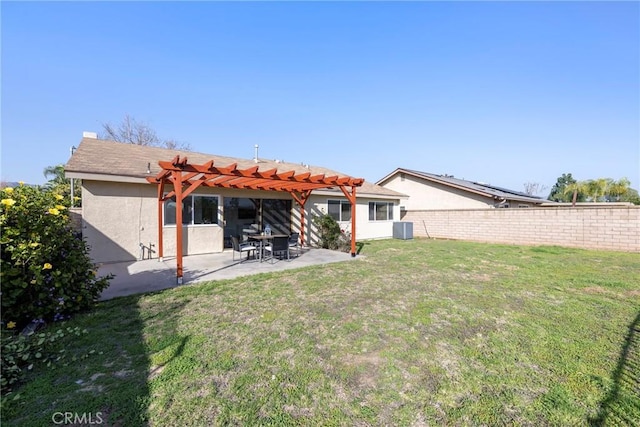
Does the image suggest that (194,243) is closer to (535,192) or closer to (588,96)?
(588,96)

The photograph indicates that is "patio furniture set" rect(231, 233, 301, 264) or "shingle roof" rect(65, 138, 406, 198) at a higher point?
"shingle roof" rect(65, 138, 406, 198)

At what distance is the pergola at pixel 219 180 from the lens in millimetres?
6305

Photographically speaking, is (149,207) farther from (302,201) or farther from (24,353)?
(24,353)

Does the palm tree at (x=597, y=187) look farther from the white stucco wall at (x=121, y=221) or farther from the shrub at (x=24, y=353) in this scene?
the shrub at (x=24, y=353)

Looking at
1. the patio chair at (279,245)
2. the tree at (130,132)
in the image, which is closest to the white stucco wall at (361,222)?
the patio chair at (279,245)

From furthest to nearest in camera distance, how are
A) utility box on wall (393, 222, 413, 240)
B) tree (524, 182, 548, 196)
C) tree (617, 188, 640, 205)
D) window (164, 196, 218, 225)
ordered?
tree (524, 182, 548, 196)
tree (617, 188, 640, 205)
utility box on wall (393, 222, 413, 240)
window (164, 196, 218, 225)

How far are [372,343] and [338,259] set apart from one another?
235 inches

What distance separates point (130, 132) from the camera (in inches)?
999

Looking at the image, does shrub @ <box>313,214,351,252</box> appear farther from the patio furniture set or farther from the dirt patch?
the dirt patch

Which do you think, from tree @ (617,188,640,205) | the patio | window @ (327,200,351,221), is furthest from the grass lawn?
tree @ (617,188,640,205)

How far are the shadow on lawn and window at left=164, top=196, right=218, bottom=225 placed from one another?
1034 cm

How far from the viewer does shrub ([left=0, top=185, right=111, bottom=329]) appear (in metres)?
3.47

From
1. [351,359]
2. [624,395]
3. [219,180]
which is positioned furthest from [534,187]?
[351,359]

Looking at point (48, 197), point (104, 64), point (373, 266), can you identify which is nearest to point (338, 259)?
point (373, 266)
